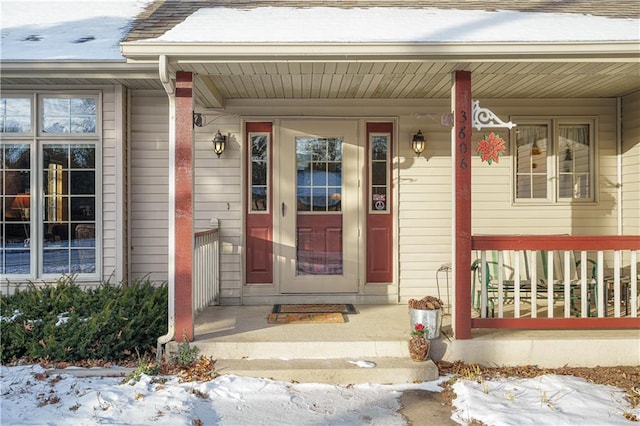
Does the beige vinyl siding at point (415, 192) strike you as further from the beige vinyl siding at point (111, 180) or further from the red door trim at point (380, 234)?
the beige vinyl siding at point (111, 180)

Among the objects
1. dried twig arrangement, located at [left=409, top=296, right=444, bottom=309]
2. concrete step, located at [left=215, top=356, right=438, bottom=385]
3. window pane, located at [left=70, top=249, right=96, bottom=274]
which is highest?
window pane, located at [left=70, top=249, right=96, bottom=274]

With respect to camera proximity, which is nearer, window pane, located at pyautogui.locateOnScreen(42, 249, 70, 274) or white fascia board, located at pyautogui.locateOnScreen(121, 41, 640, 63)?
white fascia board, located at pyautogui.locateOnScreen(121, 41, 640, 63)

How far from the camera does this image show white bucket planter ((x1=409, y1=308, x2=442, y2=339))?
410cm

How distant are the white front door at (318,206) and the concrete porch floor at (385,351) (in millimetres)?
1386

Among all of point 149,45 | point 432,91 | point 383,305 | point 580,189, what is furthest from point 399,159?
point 149,45

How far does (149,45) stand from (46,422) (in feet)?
9.17

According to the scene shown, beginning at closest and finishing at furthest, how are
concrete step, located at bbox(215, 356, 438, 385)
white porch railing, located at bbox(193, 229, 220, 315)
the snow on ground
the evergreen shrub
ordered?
1. the snow on ground
2. concrete step, located at bbox(215, 356, 438, 385)
3. the evergreen shrub
4. white porch railing, located at bbox(193, 229, 220, 315)

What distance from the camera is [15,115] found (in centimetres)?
532

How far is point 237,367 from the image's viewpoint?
152 inches

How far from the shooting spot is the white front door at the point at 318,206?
18.7ft

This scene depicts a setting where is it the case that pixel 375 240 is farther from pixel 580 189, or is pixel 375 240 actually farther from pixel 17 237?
pixel 17 237

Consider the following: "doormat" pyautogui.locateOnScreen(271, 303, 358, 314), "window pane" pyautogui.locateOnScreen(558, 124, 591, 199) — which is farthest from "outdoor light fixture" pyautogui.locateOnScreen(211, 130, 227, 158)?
"window pane" pyautogui.locateOnScreen(558, 124, 591, 199)

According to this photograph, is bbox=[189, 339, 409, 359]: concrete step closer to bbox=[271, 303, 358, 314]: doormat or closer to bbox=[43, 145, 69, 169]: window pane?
bbox=[271, 303, 358, 314]: doormat

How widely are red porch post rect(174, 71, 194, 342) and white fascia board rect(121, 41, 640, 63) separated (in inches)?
14.0
